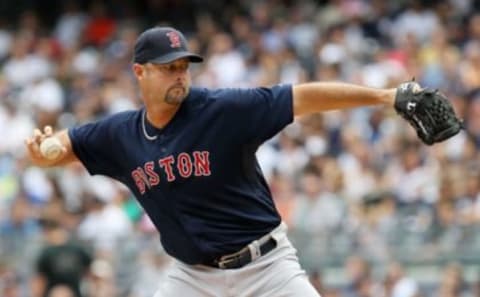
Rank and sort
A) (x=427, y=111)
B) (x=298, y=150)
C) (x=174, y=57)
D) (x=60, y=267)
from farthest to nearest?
1. (x=298, y=150)
2. (x=60, y=267)
3. (x=174, y=57)
4. (x=427, y=111)

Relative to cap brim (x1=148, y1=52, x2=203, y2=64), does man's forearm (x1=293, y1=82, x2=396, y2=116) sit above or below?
below

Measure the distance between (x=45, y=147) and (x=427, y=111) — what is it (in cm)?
184

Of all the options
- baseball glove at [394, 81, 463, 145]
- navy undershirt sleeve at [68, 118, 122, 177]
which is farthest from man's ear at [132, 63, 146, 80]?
baseball glove at [394, 81, 463, 145]

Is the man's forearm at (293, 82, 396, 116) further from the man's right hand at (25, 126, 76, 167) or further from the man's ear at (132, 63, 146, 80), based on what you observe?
the man's right hand at (25, 126, 76, 167)

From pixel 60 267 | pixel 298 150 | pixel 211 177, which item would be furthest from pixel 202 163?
pixel 298 150

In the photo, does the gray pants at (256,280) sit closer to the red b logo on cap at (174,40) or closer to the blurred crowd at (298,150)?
the red b logo on cap at (174,40)

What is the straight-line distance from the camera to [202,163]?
6.45m

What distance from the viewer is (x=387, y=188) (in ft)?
38.7

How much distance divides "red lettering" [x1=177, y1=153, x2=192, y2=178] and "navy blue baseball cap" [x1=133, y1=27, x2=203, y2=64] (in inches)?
17.7

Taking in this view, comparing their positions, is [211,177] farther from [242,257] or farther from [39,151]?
[39,151]

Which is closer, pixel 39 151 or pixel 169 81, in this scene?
pixel 169 81

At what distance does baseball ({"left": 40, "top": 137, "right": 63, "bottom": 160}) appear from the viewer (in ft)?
21.9

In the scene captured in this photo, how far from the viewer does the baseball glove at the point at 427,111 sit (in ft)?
20.1

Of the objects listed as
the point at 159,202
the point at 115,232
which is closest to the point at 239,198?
the point at 159,202
